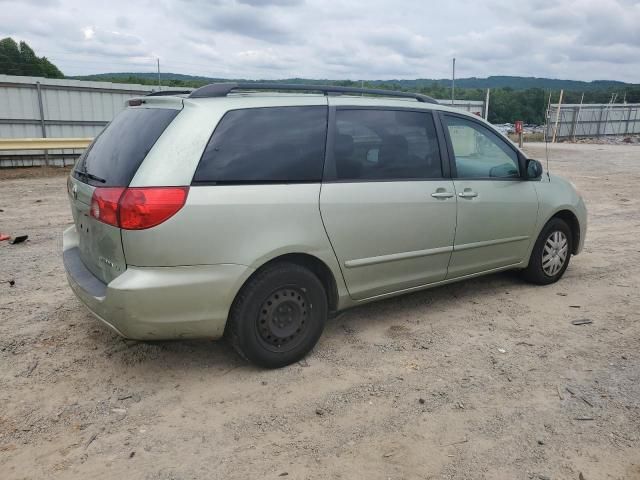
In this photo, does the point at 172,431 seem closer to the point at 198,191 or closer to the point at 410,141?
the point at 198,191

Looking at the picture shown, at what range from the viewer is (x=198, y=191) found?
10.3 feet

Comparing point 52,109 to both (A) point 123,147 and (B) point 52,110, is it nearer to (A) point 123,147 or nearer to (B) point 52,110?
(B) point 52,110

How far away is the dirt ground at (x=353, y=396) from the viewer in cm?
269

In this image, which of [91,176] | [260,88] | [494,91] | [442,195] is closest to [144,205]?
[91,176]

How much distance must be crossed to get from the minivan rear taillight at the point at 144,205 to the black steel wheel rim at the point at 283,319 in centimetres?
85

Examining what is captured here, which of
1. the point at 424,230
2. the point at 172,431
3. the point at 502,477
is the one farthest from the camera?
the point at 424,230

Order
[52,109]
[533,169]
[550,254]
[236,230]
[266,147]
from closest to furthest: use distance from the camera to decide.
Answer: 1. [236,230]
2. [266,147]
3. [533,169]
4. [550,254]
5. [52,109]

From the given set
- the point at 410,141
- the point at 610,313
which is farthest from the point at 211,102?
the point at 610,313

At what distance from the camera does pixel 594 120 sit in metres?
33.0

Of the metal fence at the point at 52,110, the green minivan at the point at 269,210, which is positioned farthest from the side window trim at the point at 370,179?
the metal fence at the point at 52,110

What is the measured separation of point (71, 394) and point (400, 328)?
7.90 ft

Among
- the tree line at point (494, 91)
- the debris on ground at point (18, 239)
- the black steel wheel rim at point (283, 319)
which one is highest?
the tree line at point (494, 91)

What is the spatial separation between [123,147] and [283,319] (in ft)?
4.91

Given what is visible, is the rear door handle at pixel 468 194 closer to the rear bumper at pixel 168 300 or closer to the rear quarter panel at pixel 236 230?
the rear quarter panel at pixel 236 230
